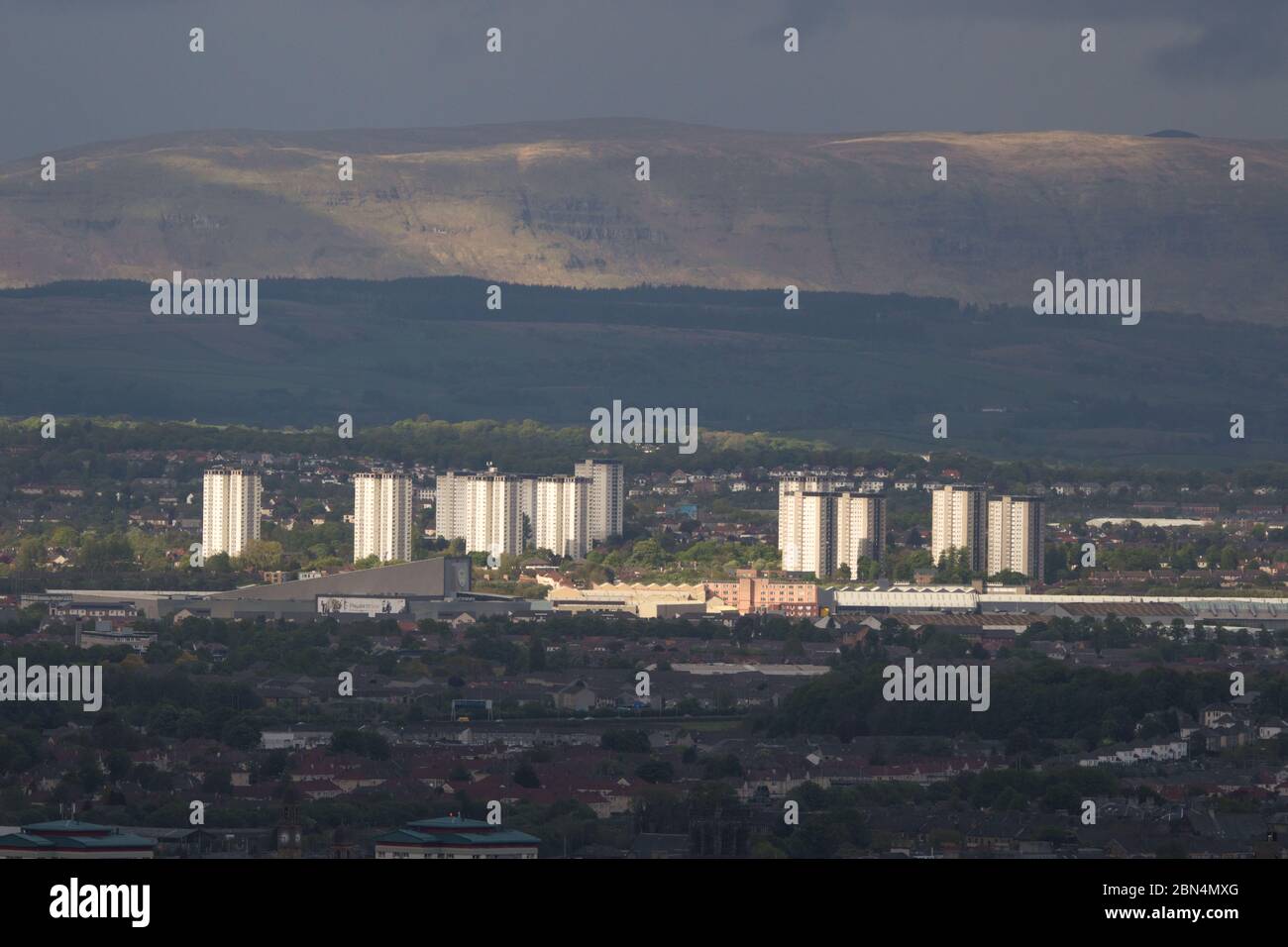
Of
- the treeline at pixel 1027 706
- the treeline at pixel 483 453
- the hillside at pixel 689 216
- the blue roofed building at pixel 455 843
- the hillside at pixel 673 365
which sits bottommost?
the treeline at pixel 1027 706

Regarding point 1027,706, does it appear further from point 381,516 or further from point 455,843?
point 381,516

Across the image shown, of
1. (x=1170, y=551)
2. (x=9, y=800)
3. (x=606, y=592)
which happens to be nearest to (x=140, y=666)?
(x=9, y=800)

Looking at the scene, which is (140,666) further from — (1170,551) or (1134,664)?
(1170,551)

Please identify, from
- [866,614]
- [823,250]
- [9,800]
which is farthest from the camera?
[823,250]

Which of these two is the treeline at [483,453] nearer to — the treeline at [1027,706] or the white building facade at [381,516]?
the white building facade at [381,516]

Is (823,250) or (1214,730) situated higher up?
Answer: (823,250)

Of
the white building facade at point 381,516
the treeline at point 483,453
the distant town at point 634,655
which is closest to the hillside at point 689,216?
the treeline at point 483,453

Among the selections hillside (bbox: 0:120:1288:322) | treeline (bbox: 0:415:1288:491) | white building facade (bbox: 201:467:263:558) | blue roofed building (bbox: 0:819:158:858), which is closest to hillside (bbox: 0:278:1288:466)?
hillside (bbox: 0:120:1288:322)

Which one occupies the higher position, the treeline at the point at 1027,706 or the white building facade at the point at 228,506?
the white building facade at the point at 228,506

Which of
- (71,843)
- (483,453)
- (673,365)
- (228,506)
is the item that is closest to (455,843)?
(71,843)
